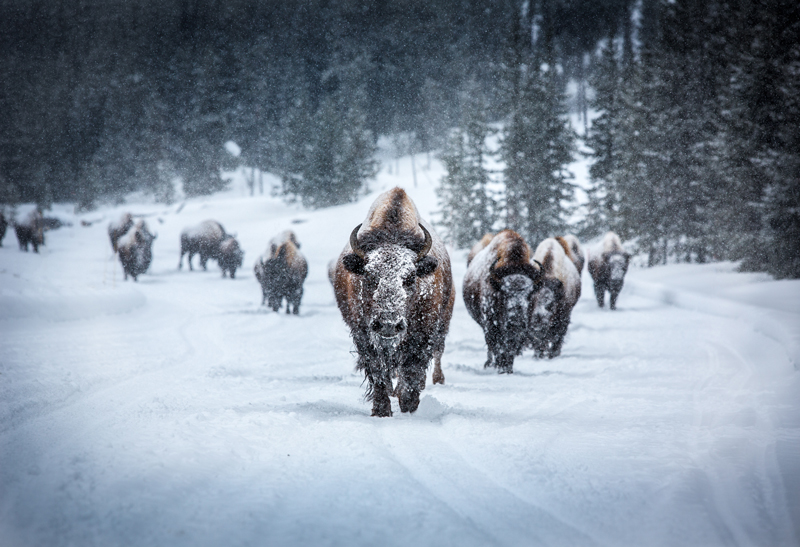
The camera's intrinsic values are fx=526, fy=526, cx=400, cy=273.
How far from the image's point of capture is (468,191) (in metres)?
29.7

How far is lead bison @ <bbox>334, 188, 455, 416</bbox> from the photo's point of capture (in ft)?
15.6

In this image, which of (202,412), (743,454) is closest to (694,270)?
(743,454)

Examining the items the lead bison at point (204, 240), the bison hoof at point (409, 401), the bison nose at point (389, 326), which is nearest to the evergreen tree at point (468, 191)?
the lead bison at point (204, 240)

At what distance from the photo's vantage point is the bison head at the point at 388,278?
169 inches

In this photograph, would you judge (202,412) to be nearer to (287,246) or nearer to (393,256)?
(393,256)

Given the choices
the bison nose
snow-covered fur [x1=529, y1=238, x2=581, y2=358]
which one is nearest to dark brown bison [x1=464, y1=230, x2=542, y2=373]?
snow-covered fur [x1=529, y1=238, x2=581, y2=358]

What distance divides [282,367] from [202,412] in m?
2.98

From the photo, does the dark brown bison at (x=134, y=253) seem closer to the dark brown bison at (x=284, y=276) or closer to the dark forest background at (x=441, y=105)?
the dark forest background at (x=441, y=105)

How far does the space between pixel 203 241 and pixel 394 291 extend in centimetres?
2423

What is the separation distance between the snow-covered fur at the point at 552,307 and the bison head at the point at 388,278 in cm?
378

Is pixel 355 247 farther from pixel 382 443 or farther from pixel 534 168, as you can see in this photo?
pixel 534 168

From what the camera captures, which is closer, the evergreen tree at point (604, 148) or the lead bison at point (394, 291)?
the lead bison at point (394, 291)

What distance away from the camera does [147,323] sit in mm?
11438

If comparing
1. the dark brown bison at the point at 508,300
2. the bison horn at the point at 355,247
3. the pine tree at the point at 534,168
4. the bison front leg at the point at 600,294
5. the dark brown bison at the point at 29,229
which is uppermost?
the pine tree at the point at 534,168
